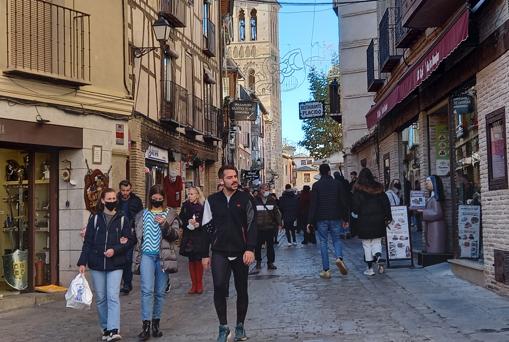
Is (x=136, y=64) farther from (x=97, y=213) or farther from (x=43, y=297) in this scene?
(x=97, y=213)

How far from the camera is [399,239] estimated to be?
40.7 ft

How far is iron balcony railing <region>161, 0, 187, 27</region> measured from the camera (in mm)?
17781

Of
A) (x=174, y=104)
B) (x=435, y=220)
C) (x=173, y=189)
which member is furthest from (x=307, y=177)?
(x=435, y=220)

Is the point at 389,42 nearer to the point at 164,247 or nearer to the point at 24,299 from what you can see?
the point at 24,299

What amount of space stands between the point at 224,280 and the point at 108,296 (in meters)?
1.39

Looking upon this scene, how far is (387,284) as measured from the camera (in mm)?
10562

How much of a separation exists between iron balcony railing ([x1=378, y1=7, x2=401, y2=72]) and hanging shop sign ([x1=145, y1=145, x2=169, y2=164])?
617 centimetres

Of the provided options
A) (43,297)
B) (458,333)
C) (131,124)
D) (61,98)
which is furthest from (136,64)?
(458,333)

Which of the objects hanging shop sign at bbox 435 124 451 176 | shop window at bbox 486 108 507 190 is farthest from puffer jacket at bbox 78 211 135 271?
hanging shop sign at bbox 435 124 451 176

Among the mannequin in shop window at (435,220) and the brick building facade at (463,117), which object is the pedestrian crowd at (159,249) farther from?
the mannequin in shop window at (435,220)

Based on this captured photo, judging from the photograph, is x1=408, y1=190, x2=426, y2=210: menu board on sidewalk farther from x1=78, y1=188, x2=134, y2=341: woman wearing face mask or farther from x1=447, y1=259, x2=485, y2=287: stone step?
x1=78, y1=188, x2=134, y2=341: woman wearing face mask

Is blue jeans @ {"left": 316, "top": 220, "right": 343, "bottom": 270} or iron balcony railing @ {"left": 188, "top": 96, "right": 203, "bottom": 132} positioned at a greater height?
iron balcony railing @ {"left": 188, "top": 96, "right": 203, "bottom": 132}

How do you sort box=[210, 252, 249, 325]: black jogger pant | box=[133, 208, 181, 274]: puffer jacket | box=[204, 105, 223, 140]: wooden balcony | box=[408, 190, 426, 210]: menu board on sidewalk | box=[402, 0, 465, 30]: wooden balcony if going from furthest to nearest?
box=[204, 105, 223, 140]: wooden balcony < box=[408, 190, 426, 210]: menu board on sidewalk < box=[402, 0, 465, 30]: wooden balcony < box=[133, 208, 181, 274]: puffer jacket < box=[210, 252, 249, 325]: black jogger pant

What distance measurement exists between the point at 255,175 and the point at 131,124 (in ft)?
98.0
